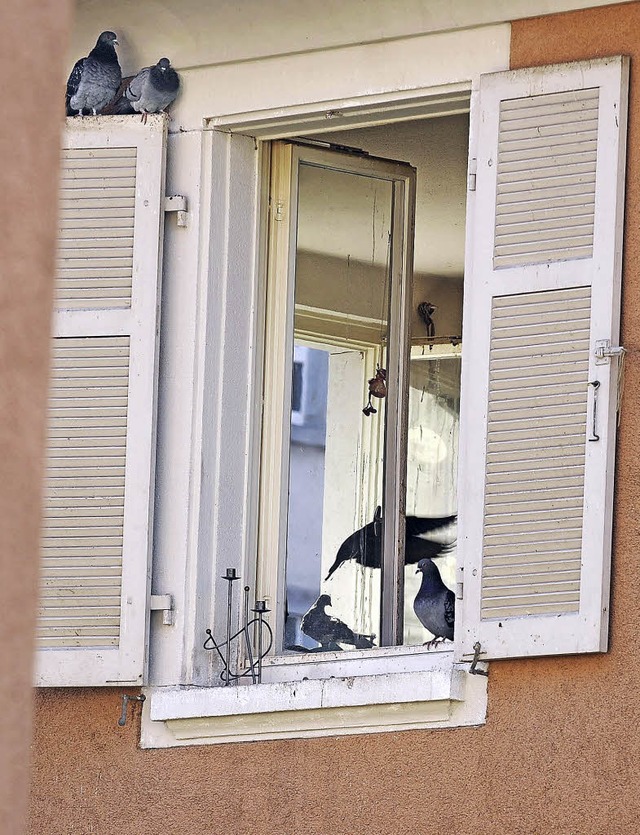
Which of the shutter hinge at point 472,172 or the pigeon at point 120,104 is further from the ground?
the pigeon at point 120,104

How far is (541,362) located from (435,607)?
0.85m

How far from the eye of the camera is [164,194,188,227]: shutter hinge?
19.4 ft

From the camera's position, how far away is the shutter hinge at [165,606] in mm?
5781

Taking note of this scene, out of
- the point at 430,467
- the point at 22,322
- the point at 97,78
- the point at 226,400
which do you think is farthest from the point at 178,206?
the point at 22,322

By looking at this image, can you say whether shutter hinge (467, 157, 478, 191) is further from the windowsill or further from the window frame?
the windowsill

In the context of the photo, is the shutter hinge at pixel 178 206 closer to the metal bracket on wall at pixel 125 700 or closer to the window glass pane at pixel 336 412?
the window glass pane at pixel 336 412

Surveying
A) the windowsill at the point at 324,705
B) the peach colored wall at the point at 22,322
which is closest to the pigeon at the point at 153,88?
the windowsill at the point at 324,705

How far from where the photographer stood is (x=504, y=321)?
5410mm

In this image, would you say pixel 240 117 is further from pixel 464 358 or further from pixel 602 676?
pixel 602 676

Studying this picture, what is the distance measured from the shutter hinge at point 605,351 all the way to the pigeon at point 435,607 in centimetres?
93

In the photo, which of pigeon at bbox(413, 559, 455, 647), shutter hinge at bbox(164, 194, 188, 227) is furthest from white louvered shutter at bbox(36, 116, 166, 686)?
pigeon at bbox(413, 559, 455, 647)

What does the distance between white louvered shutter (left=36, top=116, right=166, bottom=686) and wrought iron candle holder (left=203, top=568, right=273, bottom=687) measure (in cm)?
26

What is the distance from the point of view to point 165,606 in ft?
19.0

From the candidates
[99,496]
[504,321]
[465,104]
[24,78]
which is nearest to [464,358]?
[504,321]
